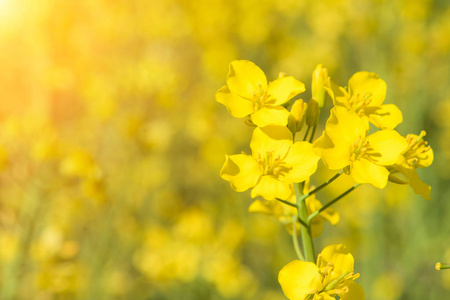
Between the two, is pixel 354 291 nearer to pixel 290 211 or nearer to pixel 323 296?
pixel 323 296

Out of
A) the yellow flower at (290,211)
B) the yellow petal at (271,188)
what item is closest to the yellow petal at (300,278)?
the yellow petal at (271,188)

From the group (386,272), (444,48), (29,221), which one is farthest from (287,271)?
(444,48)

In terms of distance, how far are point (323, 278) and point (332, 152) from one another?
0.86ft

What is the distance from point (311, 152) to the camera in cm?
98

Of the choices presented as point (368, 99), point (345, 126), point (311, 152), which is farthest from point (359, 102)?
point (311, 152)

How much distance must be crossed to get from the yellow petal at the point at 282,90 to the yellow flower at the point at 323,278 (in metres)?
0.35

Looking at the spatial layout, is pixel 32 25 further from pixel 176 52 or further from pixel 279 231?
pixel 176 52

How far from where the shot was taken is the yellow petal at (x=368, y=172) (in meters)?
1.00

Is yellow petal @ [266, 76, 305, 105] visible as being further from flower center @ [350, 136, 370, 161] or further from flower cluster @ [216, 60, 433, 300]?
flower center @ [350, 136, 370, 161]

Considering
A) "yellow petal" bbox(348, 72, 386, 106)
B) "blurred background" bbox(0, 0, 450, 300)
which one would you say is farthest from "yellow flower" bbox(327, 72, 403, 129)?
"blurred background" bbox(0, 0, 450, 300)

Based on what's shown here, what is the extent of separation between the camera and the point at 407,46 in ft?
12.7

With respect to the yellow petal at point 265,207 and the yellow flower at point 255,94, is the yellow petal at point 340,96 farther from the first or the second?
the yellow petal at point 265,207

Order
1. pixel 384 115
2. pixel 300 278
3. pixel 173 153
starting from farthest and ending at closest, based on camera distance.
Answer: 1. pixel 173 153
2. pixel 384 115
3. pixel 300 278

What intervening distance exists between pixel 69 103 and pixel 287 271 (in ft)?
16.1
